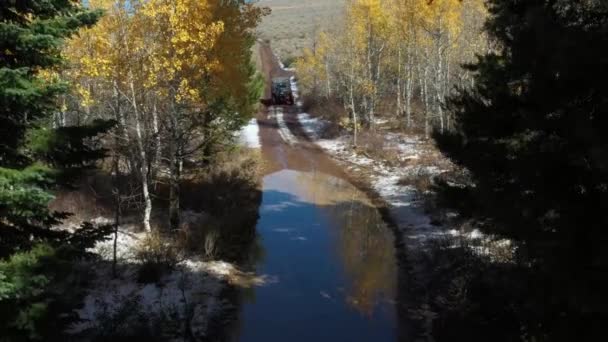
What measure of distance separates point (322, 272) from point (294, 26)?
9704 centimetres

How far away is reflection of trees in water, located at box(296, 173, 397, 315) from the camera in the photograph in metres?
14.1

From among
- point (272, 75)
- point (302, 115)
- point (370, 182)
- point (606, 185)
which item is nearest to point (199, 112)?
point (370, 182)

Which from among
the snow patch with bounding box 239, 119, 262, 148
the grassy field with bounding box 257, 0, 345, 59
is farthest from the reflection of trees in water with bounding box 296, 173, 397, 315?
the grassy field with bounding box 257, 0, 345, 59

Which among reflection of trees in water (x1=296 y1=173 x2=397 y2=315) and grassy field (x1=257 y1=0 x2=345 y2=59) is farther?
grassy field (x1=257 y1=0 x2=345 y2=59)

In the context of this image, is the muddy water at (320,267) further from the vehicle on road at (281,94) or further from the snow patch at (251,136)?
the vehicle on road at (281,94)

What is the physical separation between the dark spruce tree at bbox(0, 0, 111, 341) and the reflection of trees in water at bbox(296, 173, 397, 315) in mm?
7607

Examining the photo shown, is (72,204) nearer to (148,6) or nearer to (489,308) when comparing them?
(148,6)

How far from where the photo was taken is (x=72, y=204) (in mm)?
18016

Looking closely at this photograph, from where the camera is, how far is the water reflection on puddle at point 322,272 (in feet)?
40.5

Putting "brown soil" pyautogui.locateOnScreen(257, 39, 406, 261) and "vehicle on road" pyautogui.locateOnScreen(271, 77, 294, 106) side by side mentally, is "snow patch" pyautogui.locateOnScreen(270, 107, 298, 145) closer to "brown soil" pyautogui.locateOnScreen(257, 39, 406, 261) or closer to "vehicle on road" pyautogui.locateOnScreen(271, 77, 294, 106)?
"brown soil" pyautogui.locateOnScreen(257, 39, 406, 261)

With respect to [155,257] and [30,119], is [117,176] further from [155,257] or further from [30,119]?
[30,119]

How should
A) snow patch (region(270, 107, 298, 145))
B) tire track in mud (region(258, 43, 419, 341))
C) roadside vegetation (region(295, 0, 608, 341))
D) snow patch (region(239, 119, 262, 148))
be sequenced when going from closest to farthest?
1. roadside vegetation (region(295, 0, 608, 341))
2. tire track in mud (region(258, 43, 419, 341))
3. snow patch (region(239, 119, 262, 148))
4. snow patch (region(270, 107, 298, 145))

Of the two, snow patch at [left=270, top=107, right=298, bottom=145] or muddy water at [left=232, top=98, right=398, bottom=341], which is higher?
snow patch at [left=270, top=107, right=298, bottom=145]

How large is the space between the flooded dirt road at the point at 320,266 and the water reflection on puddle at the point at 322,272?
2cm
